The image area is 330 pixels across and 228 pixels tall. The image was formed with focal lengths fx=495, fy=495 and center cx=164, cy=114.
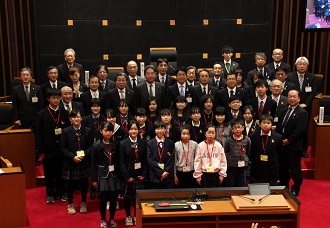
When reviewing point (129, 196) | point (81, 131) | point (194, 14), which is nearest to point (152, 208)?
point (129, 196)

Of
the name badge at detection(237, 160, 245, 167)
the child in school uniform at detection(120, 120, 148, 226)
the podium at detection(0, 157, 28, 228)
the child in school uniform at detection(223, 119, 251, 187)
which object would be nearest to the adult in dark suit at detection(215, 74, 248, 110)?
the child in school uniform at detection(223, 119, 251, 187)

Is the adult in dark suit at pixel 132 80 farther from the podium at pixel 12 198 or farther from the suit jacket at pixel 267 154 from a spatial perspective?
the podium at pixel 12 198

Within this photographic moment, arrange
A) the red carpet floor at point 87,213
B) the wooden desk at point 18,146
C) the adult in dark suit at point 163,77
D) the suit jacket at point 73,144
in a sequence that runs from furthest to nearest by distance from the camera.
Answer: the adult in dark suit at point 163,77
the wooden desk at point 18,146
the suit jacket at point 73,144
the red carpet floor at point 87,213

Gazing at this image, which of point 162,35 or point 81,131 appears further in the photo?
point 162,35

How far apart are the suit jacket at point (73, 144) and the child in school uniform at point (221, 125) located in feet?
5.06

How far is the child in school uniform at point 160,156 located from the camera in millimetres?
5508

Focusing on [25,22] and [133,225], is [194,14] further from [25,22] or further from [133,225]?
[133,225]

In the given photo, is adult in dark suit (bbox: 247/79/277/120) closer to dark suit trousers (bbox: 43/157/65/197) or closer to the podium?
dark suit trousers (bbox: 43/157/65/197)

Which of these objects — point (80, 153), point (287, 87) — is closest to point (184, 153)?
point (80, 153)

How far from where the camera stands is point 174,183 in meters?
5.78

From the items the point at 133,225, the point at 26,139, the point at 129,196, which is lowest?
the point at 133,225

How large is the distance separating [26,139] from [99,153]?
1.71 meters

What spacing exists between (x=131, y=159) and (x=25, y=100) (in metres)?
2.42

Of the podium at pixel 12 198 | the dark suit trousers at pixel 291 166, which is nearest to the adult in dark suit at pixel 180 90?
the dark suit trousers at pixel 291 166
